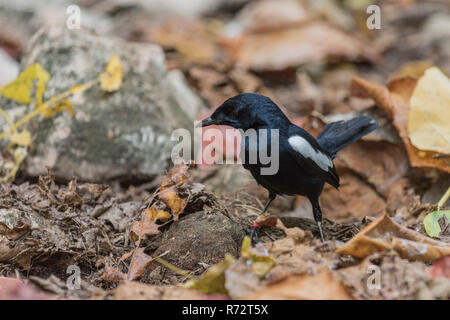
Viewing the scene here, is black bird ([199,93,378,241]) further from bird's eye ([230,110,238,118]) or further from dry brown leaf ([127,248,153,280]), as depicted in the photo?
dry brown leaf ([127,248,153,280])

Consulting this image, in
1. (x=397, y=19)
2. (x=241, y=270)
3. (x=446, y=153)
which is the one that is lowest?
(x=241, y=270)

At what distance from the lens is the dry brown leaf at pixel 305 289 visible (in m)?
2.23

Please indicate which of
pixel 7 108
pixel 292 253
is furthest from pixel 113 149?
pixel 292 253

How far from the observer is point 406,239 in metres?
2.60

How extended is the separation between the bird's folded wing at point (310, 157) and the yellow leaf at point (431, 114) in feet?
2.10

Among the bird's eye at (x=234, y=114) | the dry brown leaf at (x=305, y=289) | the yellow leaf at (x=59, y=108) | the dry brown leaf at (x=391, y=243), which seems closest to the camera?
the dry brown leaf at (x=305, y=289)

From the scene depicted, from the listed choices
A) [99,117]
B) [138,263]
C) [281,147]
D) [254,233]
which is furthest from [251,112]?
[99,117]

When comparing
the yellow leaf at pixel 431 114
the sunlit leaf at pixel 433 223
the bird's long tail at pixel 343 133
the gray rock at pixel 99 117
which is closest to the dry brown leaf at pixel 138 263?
the gray rock at pixel 99 117

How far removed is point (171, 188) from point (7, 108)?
1913 millimetres

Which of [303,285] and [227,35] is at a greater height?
[227,35]

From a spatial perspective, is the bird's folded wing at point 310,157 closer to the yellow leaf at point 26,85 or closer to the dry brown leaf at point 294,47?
the yellow leaf at point 26,85

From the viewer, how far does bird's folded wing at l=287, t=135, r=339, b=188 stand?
323 centimetres
